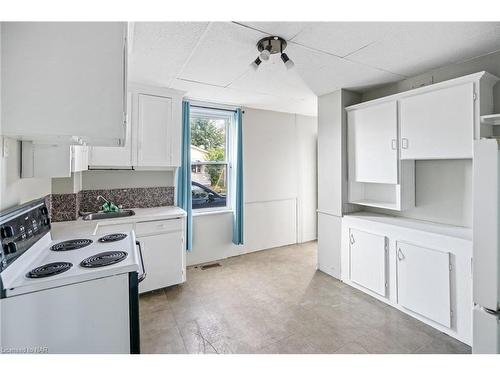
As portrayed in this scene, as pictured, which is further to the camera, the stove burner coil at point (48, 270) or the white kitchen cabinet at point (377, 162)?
the white kitchen cabinet at point (377, 162)

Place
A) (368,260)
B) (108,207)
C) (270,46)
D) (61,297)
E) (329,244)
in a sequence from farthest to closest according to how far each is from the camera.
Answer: (329,244) → (108,207) → (368,260) → (270,46) → (61,297)

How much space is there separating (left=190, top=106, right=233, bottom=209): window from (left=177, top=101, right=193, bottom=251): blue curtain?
30 cm

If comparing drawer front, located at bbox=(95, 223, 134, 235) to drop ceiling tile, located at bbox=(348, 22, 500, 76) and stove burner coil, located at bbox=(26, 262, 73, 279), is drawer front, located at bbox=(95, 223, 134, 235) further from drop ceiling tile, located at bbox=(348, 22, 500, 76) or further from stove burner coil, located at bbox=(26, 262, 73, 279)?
drop ceiling tile, located at bbox=(348, 22, 500, 76)

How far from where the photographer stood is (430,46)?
1969 millimetres

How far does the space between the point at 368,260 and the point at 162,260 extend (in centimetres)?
225

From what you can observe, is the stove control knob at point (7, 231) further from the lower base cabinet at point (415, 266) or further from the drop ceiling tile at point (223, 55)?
the lower base cabinet at point (415, 266)

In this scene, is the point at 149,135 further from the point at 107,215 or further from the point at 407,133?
the point at 407,133

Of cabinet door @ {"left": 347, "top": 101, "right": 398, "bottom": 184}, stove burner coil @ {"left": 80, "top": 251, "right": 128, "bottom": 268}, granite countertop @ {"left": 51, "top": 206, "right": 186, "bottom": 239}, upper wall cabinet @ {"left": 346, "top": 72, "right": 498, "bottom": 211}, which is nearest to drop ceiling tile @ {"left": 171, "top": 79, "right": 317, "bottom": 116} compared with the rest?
cabinet door @ {"left": 347, "top": 101, "right": 398, "bottom": 184}

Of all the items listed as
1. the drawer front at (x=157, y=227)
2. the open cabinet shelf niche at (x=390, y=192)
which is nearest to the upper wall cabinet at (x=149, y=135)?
the drawer front at (x=157, y=227)

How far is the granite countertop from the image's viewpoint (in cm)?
189

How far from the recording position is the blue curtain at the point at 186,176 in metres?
3.28

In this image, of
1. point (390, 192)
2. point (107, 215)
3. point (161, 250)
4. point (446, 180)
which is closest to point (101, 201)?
point (107, 215)

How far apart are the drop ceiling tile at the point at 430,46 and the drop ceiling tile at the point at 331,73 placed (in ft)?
0.44
